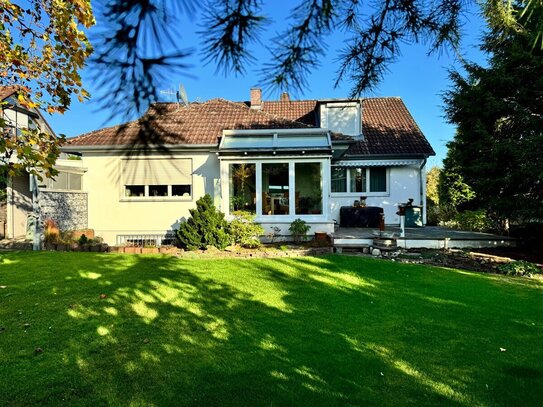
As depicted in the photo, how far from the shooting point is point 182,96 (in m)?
1.69

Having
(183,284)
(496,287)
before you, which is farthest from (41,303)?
(496,287)

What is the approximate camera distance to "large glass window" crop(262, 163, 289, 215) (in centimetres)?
1441

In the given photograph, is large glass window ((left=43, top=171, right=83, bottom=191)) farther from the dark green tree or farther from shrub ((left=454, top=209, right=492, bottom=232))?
shrub ((left=454, top=209, right=492, bottom=232))

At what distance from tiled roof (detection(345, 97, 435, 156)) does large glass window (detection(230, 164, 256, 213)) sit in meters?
6.64

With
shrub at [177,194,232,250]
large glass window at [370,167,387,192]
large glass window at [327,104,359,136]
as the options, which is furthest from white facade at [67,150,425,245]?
large glass window at [327,104,359,136]

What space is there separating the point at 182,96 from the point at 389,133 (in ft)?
67.4

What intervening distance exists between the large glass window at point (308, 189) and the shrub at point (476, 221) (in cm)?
911

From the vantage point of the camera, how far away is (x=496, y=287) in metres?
8.27

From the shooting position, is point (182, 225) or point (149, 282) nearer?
point (149, 282)

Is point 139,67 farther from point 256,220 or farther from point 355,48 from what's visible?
point 256,220

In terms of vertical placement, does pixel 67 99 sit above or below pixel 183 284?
above

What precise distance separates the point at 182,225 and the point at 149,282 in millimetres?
4512

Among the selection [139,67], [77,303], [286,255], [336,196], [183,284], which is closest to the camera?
[139,67]

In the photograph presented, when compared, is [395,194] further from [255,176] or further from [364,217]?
[255,176]
